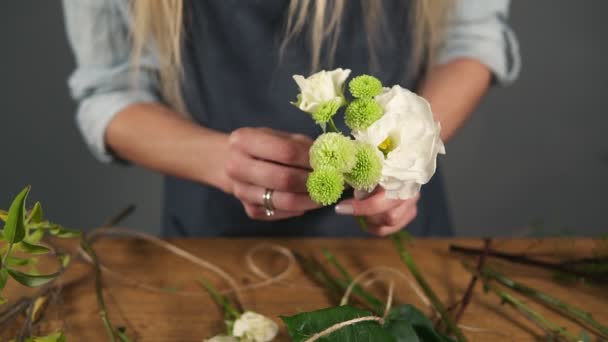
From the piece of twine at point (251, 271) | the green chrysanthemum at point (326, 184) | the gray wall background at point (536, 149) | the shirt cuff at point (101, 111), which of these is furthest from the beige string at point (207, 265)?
the gray wall background at point (536, 149)

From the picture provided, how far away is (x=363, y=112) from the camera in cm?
24

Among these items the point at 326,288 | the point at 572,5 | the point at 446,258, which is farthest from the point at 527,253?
the point at 572,5

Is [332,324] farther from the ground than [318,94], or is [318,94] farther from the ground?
[318,94]

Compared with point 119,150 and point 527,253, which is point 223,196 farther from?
point 527,253

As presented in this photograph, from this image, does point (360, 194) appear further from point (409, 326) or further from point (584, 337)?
point (584, 337)

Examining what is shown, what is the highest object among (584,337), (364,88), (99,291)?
(364,88)

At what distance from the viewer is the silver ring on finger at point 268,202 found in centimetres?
38

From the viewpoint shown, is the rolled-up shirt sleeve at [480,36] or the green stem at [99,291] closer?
the green stem at [99,291]

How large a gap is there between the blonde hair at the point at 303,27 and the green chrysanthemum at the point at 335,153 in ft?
0.90

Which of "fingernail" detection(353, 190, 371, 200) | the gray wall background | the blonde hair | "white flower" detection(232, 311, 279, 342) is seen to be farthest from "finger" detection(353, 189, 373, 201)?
the gray wall background

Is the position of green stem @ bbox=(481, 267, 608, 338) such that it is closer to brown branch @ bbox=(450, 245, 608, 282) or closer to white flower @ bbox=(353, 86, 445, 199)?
brown branch @ bbox=(450, 245, 608, 282)

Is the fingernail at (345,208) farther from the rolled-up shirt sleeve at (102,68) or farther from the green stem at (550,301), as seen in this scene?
the rolled-up shirt sleeve at (102,68)

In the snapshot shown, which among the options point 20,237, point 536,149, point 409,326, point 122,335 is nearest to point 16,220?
point 20,237

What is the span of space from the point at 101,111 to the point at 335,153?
366mm
